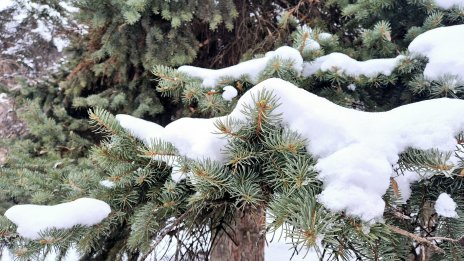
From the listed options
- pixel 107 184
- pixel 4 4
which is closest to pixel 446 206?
pixel 107 184

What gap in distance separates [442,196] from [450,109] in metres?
0.30

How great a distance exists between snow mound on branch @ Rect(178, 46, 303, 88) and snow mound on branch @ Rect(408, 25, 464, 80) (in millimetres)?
616

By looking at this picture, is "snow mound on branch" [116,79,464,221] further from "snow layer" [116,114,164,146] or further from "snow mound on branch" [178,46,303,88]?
"snow mound on branch" [178,46,303,88]

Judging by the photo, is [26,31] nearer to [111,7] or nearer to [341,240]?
[111,7]

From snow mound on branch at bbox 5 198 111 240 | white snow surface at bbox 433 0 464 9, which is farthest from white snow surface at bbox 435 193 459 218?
white snow surface at bbox 433 0 464 9

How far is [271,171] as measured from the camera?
1.16 metres

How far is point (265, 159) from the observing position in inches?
45.9

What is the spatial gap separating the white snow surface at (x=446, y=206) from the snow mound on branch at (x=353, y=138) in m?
0.25

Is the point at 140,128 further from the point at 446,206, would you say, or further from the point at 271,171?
the point at 446,206

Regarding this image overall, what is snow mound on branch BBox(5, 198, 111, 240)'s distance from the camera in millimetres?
1223

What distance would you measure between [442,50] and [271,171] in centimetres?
117

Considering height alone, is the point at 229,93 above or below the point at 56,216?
above

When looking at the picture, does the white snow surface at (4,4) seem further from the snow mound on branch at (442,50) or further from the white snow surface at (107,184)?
the snow mound on branch at (442,50)

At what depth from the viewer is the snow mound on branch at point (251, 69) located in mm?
1784
